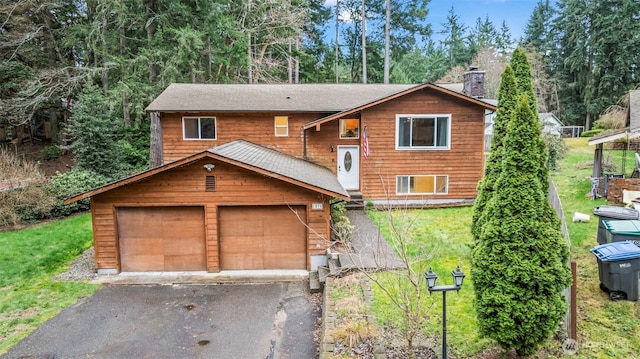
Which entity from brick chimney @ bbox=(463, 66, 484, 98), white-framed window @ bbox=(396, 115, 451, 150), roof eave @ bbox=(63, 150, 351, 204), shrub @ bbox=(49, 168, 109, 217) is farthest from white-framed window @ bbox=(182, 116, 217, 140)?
brick chimney @ bbox=(463, 66, 484, 98)

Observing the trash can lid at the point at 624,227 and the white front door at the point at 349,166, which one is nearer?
the trash can lid at the point at 624,227

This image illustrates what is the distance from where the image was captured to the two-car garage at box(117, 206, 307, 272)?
10648 mm

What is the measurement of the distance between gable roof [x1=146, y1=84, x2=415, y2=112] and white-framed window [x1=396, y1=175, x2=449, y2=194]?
151 inches

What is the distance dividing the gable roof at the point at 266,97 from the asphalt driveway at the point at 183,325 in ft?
27.3

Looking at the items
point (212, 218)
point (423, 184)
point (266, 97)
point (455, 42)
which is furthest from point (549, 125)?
point (455, 42)

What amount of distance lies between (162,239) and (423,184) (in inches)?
398

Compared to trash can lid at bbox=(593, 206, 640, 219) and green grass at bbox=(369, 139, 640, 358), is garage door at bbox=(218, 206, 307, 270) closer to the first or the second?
green grass at bbox=(369, 139, 640, 358)

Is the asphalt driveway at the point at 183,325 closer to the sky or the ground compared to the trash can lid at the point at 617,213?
closer to the ground

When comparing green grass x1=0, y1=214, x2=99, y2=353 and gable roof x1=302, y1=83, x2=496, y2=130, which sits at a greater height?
gable roof x1=302, y1=83, x2=496, y2=130

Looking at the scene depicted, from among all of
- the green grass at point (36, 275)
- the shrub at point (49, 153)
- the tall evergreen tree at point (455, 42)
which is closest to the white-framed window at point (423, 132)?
the green grass at point (36, 275)

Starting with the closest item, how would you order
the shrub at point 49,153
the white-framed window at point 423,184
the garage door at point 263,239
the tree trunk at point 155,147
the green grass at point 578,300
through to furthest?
the green grass at point 578,300, the garage door at point 263,239, the white-framed window at point 423,184, the tree trunk at point 155,147, the shrub at point 49,153

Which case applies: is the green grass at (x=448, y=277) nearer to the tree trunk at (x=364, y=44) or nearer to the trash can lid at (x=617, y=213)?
the trash can lid at (x=617, y=213)

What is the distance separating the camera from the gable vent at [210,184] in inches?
409

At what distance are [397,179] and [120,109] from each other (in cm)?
1394
